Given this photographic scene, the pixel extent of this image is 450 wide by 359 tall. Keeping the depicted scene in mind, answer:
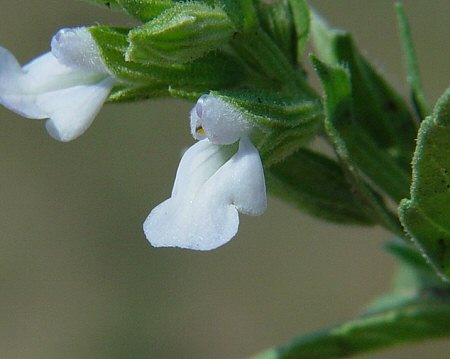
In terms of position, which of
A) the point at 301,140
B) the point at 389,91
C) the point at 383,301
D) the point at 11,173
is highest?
the point at 301,140

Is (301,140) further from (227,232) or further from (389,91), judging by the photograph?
(389,91)

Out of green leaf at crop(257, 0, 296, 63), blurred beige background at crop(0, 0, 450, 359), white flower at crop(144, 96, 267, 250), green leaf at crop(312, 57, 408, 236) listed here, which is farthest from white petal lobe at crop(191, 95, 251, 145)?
blurred beige background at crop(0, 0, 450, 359)

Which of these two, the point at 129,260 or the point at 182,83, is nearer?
the point at 182,83

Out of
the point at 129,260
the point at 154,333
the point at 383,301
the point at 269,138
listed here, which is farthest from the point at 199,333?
the point at 269,138

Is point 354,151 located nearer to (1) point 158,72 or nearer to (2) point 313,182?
(2) point 313,182

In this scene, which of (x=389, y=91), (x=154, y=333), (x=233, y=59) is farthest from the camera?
(x=154, y=333)

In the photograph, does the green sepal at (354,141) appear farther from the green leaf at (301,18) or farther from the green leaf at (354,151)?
the green leaf at (301,18)

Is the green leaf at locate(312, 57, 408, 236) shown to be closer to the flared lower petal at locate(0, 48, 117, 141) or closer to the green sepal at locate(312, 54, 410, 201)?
the green sepal at locate(312, 54, 410, 201)

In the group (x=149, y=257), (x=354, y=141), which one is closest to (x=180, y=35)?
(x=354, y=141)

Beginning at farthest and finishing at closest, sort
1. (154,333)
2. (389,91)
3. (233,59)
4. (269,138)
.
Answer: (154,333) → (389,91) → (233,59) → (269,138)
